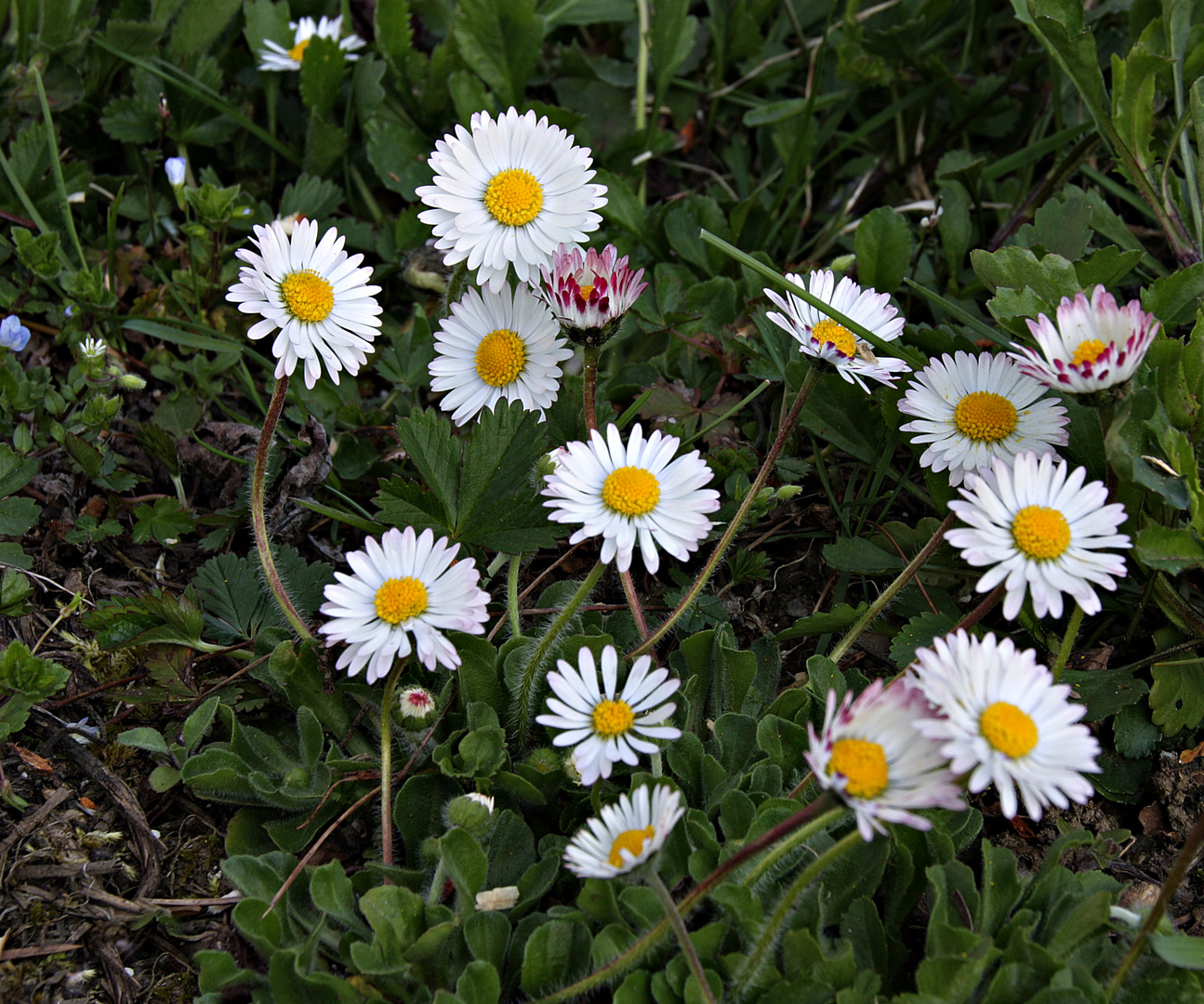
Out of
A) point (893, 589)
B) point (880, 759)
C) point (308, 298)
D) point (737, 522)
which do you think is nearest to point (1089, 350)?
point (893, 589)

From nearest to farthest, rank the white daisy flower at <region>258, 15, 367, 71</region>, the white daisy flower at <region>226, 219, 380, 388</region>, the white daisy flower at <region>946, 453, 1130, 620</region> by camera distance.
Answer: the white daisy flower at <region>946, 453, 1130, 620</region> < the white daisy flower at <region>226, 219, 380, 388</region> < the white daisy flower at <region>258, 15, 367, 71</region>

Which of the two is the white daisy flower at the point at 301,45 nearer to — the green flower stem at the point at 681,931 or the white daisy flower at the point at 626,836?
the white daisy flower at the point at 626,836

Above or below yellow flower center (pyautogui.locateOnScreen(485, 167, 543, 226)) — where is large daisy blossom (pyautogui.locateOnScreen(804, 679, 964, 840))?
below

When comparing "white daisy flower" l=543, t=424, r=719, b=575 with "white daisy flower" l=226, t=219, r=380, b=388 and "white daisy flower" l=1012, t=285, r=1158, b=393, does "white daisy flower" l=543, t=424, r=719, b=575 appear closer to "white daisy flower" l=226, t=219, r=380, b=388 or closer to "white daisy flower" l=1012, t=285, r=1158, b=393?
"white daisy flower" l=226, t=219, r=380, b=388

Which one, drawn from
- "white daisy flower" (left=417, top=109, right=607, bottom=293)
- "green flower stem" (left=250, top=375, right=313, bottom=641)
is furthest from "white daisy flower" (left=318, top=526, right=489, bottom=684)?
"white daisy flower" (left=417, top=109, right=607, bottom=293)

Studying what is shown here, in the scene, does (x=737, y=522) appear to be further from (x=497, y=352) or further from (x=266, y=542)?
(x=266, y=542)

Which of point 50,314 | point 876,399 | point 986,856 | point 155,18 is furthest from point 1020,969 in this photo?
point 155,18
